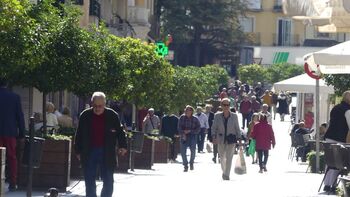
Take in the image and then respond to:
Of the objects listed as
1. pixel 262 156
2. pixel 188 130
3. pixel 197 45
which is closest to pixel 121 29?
pixel 262 156

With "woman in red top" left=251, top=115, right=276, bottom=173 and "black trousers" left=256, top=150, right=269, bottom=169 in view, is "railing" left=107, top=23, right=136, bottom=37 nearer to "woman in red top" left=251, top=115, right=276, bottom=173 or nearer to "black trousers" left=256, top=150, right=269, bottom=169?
"woman in red top" left=251, top=115, right=276, bottom=173

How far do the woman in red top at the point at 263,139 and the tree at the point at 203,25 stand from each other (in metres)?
54.0

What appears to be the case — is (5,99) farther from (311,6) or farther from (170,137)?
(170,137)

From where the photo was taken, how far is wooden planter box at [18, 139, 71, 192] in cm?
2067

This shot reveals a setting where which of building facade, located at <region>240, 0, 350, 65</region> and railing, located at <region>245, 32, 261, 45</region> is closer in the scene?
railing, located at <region>245, 32, 261, 45</region>

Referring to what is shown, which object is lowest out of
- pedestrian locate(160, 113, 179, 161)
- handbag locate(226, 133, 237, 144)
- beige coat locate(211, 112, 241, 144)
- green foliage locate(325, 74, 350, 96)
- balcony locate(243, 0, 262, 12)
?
pedestrian locate(160, 113, 179, 161)

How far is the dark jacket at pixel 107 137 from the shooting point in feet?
Answer: 57.2

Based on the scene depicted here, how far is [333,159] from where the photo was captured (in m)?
20.0

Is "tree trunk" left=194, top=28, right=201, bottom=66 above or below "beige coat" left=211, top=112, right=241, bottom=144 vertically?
above

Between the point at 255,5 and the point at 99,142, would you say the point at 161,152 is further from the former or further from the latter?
the point at 255,5

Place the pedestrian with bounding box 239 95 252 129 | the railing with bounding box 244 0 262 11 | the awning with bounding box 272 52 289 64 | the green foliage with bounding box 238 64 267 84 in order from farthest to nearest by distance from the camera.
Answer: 1. the railing with bounding box 244 0 262 11
2. the awning with bounding box 272 52 289 64
3. the green foliage with bounding box 238 64 267 84
4. the pedestrian with bounding box 239 95 252 129

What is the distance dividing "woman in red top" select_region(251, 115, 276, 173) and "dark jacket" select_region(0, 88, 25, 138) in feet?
47.0

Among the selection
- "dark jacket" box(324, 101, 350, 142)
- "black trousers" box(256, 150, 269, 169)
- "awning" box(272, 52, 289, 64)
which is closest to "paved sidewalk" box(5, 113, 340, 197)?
"black trousers" box(256, 150, 269, 169)

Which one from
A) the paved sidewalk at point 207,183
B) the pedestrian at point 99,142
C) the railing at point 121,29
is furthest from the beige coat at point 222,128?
the railing at point 121,29
